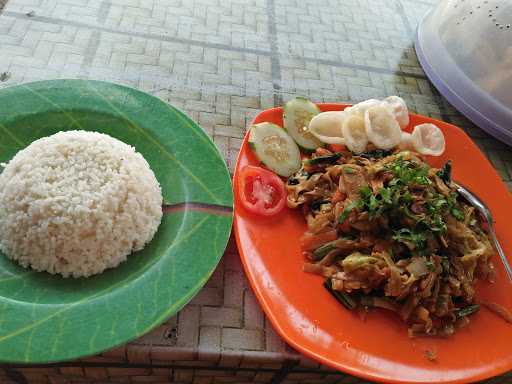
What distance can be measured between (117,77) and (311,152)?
962 millimetres

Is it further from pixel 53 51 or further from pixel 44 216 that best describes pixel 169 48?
pixel 44 216

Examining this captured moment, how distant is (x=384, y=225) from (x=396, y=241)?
→ 6cm

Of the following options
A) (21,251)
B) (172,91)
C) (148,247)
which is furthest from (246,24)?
(21,251)

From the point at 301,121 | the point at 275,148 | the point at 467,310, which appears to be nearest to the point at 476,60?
the point at 301,121

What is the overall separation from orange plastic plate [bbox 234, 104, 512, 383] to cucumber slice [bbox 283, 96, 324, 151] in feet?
1.05

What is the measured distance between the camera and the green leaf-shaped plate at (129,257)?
108 cm

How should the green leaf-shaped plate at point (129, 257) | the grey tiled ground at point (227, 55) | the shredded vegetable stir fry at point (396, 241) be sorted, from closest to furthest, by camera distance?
the green leaf-shaped plate at point (129, 257) < the shredded vegetable stir fry at point (396, 241) < the grey tiled ground at point (227, 55)

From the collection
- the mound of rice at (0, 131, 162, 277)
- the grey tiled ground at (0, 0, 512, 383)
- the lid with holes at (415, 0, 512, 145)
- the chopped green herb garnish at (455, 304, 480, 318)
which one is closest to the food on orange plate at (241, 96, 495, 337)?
the chopped green herb garnish at (455, 304, 480, 318)

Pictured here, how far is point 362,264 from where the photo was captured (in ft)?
4.55

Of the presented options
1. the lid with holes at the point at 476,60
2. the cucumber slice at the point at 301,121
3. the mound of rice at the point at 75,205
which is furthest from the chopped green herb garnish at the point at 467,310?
the lid with holes at the point at 476,60

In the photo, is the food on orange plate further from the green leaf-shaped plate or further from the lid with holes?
the lid with holes

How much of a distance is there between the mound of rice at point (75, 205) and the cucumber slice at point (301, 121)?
2.05ft

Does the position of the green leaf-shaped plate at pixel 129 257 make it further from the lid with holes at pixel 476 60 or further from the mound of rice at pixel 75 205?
the lid with holes at pixel 476 60

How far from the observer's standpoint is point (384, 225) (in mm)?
1477
